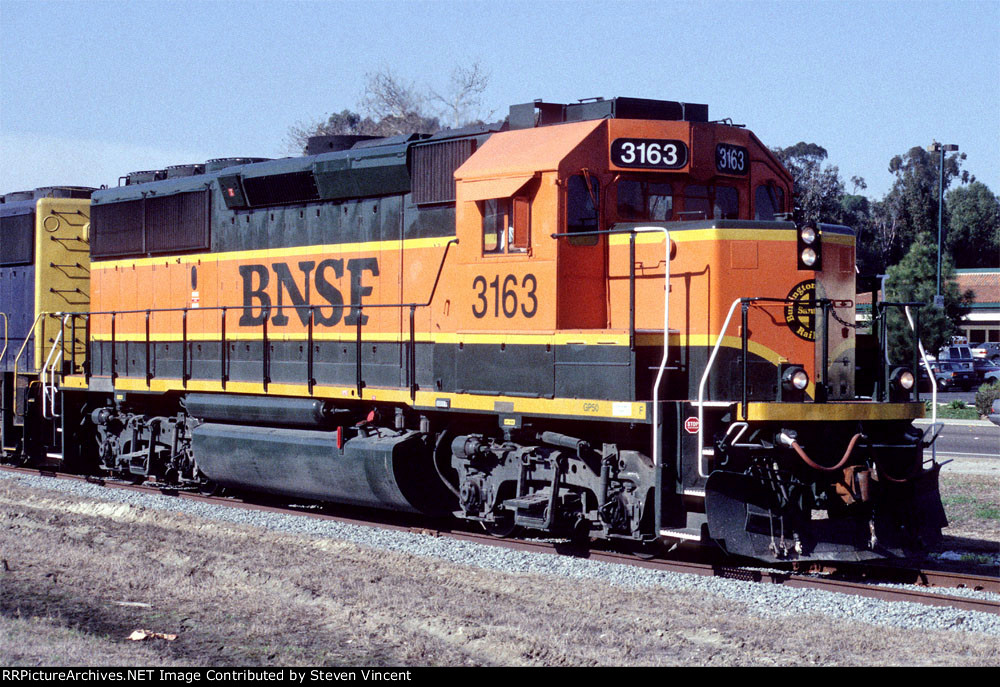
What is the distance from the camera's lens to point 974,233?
70250 millimetres

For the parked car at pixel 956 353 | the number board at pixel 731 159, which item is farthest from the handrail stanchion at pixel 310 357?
the parked car at pixel 956 353

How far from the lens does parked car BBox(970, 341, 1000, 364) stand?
46722 millimetres

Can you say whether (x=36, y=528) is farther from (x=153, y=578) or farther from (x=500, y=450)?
(x=500, y=450)

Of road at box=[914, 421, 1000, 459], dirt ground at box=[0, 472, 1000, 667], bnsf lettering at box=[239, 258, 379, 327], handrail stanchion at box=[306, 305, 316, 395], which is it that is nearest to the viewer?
dirt ground at box=[0, 472, 1000, 667]

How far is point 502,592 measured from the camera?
852cm

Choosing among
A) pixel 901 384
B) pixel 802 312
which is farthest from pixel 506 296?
pixel 901 384

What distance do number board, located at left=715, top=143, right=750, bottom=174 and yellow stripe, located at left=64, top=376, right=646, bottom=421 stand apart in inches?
97.1

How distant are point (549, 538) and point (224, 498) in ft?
15.8

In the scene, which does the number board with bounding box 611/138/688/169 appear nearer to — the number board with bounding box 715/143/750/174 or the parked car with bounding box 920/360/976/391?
the number board with bounding box 715/143/750/174

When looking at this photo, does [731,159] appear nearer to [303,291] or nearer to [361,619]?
[303,291]

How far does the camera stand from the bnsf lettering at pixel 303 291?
40.0 ft

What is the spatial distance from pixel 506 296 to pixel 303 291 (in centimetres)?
360

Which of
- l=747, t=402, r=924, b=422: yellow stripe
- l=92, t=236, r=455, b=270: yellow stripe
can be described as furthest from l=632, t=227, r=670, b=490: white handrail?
l=92, t=236, r=455, b=270: yellow stripe

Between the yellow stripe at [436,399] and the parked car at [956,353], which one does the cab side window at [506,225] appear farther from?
the parked car at [956,353]
